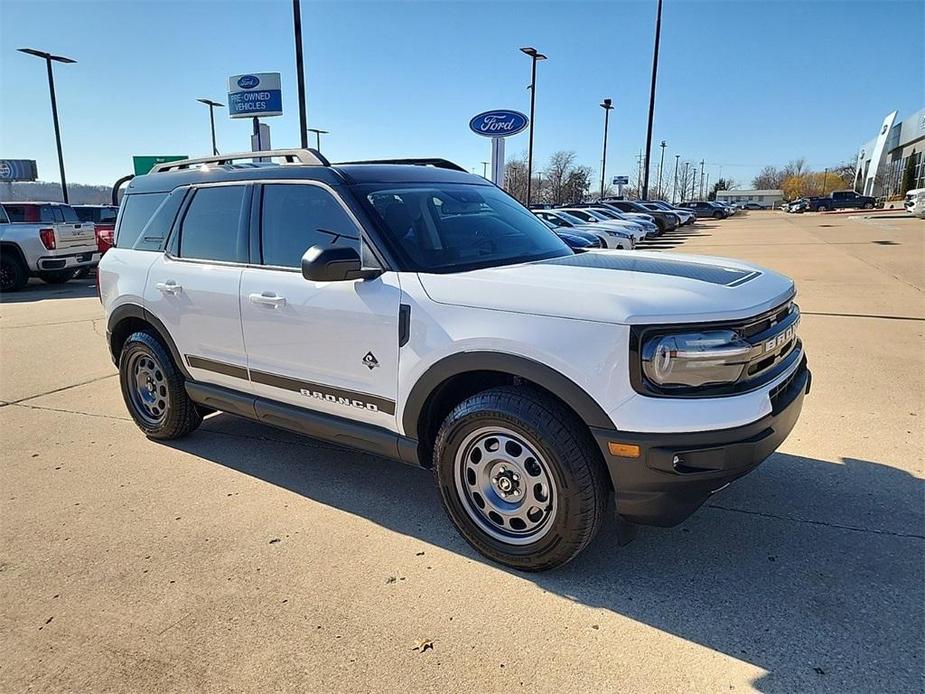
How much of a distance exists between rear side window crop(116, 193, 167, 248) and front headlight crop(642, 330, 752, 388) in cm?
370

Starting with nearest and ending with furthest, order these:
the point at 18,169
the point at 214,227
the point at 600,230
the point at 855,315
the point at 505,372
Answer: the point at 505,372, the point at 214,227, the point at 855,315, the point at 600,230, the point at 18,169

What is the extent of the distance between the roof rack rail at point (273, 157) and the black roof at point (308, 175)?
1.9 inches

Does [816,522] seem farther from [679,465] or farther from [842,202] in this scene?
[842,202]

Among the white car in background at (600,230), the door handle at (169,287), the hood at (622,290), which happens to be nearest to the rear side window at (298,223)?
the hood at (622,290)

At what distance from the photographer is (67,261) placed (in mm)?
13984

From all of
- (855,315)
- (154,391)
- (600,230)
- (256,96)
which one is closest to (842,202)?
(600,230)

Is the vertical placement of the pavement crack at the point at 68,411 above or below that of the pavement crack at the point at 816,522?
below

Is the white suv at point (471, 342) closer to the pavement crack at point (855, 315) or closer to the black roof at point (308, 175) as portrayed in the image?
the black roof at point (308, 175)

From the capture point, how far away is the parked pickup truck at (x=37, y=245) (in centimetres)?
1339

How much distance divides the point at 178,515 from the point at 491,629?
201 centimetres

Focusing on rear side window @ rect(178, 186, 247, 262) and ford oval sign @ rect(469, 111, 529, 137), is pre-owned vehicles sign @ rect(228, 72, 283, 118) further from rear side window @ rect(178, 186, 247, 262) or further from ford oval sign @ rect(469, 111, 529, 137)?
rear side window @ rect(178, 186, 247, 262)

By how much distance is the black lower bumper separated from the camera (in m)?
2.42

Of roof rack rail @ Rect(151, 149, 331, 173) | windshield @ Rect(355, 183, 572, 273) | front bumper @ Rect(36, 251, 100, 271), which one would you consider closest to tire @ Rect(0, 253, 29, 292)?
front bumper @ Rect(36, 251, 100, 271)

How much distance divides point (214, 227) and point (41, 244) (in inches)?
478
